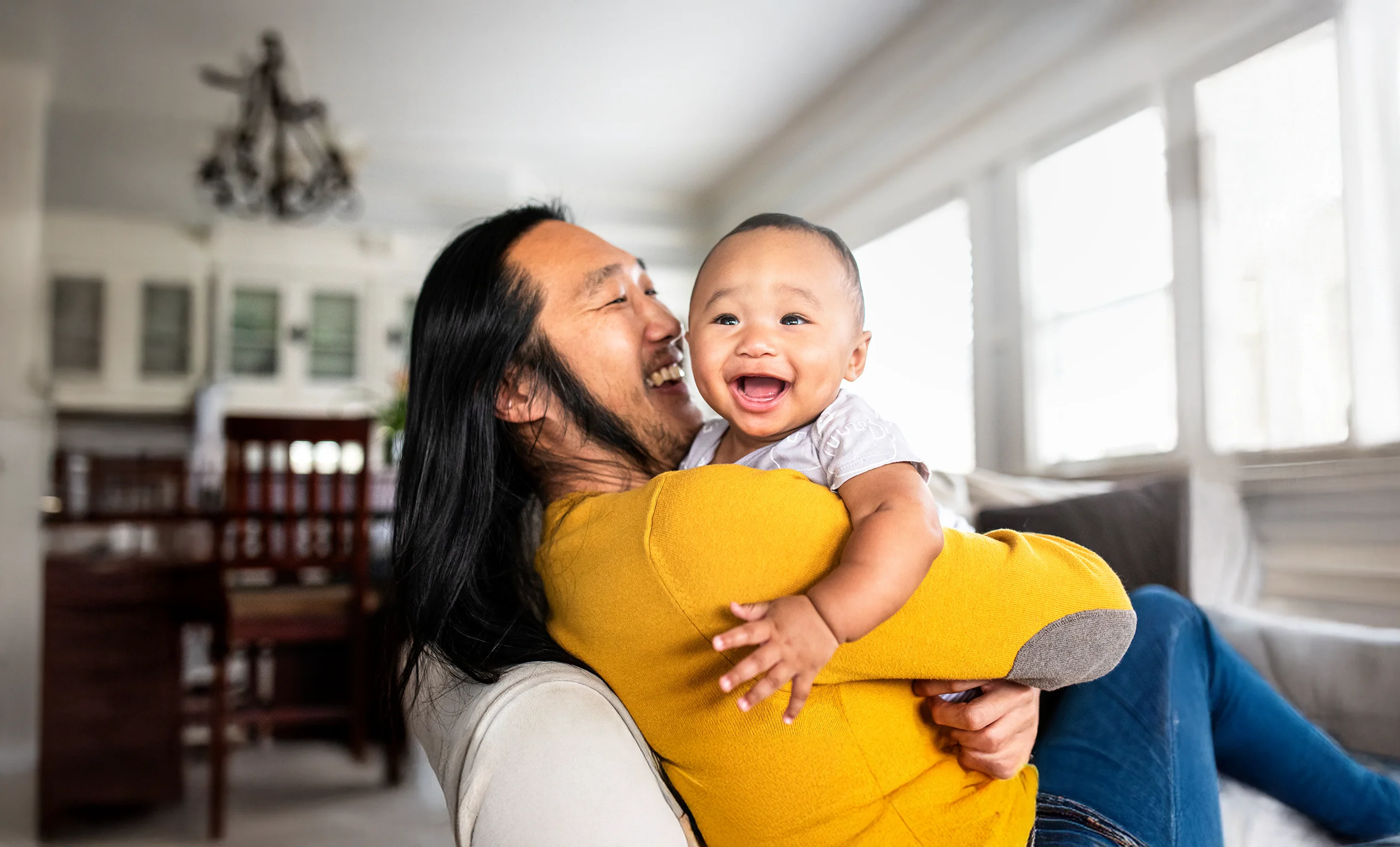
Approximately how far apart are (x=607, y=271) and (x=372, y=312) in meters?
5.47

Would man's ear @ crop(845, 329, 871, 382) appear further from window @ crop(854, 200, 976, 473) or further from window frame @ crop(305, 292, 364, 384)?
window frame @ crop(305, 292, 364, 384)

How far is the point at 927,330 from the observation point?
410 cm

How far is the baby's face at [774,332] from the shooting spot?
3.07 feet

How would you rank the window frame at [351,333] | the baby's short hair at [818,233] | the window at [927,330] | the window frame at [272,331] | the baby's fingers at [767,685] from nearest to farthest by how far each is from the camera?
the baby's fingers at [767,685] < the baby's short hair at [818,233] < the window at [927,330] < the window frame at [272,331] < the window frame at [351,333]

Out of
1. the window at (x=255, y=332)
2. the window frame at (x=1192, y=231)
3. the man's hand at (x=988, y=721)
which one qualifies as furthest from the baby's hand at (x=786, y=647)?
the window at (x=255, y=332)

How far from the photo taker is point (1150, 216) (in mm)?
2836

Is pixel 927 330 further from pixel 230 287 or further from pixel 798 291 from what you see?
pixel 230 287

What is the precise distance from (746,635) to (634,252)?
5656mm

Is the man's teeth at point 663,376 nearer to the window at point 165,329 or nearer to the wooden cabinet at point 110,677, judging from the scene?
the wooden cabinet at point 110,677

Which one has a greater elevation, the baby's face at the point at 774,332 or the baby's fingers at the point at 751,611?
the baby's face at the point at 774,332

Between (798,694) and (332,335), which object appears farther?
(332,335)

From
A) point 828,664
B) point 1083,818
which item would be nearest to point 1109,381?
point 1083,818

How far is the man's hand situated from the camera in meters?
0.77

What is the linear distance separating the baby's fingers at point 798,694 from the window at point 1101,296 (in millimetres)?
2500
